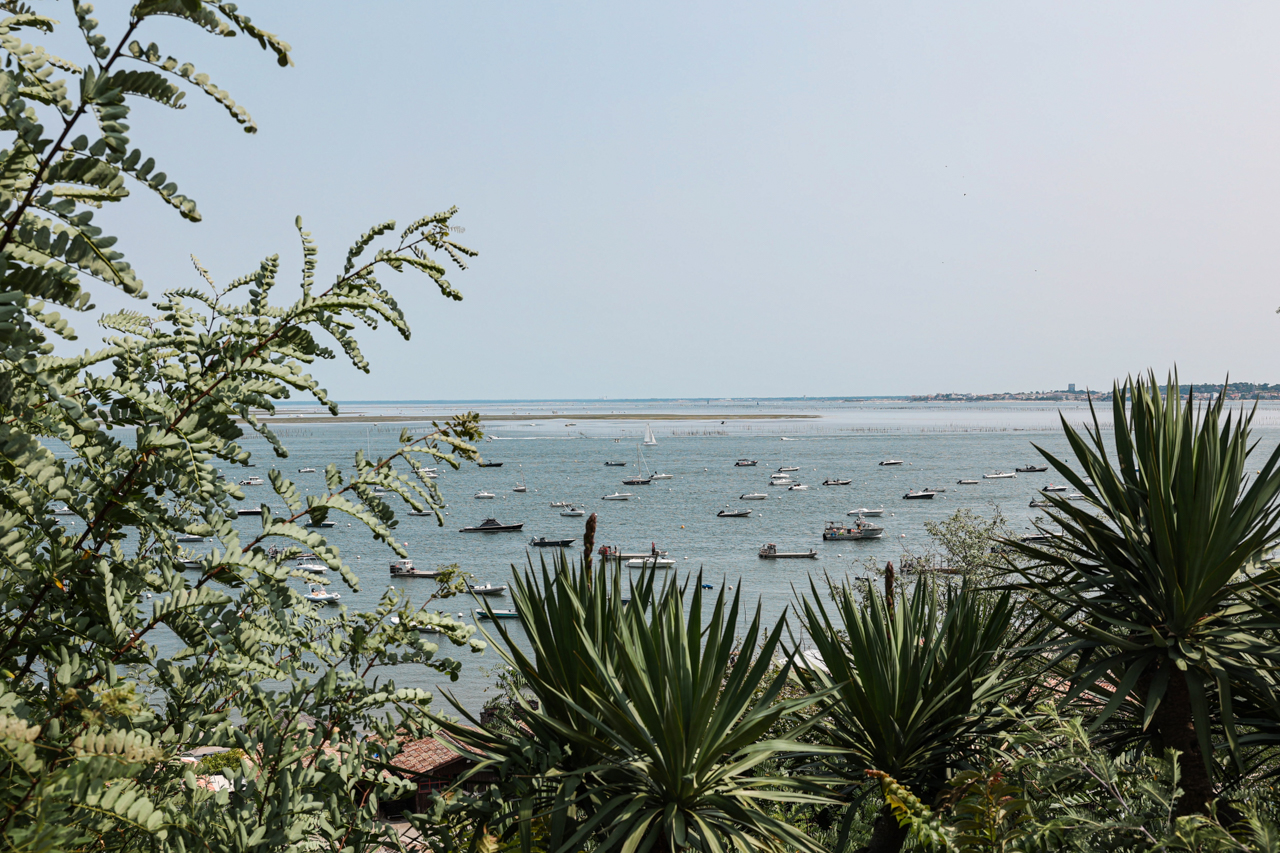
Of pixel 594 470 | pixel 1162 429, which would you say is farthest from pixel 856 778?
pixel 594 470

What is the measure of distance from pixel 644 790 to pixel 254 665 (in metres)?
2.68

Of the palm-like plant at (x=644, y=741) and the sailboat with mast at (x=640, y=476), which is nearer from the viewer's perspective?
the palm-like plant at (x=644, y=741)

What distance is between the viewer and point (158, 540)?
2354 millimetres

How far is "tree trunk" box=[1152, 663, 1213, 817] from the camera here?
4.88m

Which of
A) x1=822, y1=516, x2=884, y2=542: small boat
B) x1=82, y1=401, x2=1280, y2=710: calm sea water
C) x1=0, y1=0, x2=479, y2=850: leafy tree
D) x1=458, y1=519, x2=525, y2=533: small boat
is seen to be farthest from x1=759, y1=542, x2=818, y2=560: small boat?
x1=0, y1=0, x2=479, y2=850: leafy tree

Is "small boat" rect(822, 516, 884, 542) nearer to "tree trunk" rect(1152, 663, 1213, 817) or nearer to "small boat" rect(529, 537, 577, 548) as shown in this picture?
"small boat" rect(529, 537, 577, 548)

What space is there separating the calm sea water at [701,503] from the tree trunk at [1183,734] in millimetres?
14981

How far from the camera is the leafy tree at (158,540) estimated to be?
5.06 feet

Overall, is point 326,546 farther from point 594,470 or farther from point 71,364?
point 594,470

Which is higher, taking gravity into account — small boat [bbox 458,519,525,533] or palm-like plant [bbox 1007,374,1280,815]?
palm-like plant [bbox 1007,374,1280,815]

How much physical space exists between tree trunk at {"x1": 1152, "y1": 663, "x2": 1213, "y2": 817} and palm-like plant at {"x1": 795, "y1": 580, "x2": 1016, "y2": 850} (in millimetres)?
979

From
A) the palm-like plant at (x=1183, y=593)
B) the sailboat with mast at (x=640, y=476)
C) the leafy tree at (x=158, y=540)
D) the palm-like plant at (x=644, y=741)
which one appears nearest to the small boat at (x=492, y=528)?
the sailboat with mast at (x=640, y=476)

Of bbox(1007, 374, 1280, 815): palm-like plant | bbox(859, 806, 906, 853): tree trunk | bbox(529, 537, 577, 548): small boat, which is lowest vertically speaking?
bbox(529, 537, 577, 548): small boat

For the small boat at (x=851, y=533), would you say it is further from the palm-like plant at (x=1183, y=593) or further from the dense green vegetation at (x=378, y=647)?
the palm-like plant at (x=1183, y=593)
